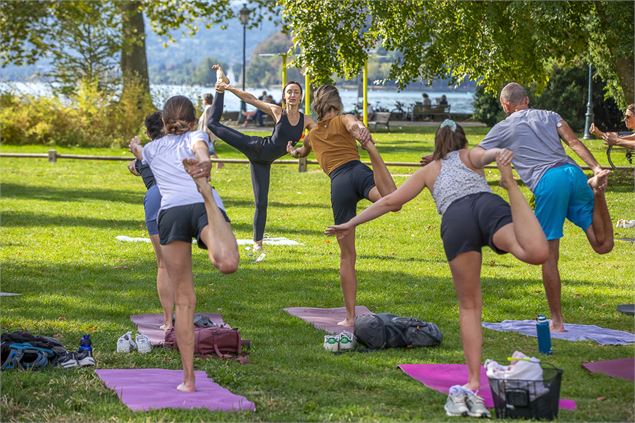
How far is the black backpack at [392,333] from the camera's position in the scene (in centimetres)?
895

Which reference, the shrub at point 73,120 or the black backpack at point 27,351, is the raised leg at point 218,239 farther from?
the shrub at point 73,120

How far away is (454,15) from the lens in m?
23.2

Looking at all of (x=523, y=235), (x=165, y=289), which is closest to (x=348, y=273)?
(x=165, y=289)

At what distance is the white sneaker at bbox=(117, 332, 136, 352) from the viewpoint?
8.74 meters

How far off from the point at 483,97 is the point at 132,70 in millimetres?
13934

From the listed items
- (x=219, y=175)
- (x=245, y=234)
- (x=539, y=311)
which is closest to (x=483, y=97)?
(x=219, y=175)

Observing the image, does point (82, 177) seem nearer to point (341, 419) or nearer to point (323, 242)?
point (323, 242)

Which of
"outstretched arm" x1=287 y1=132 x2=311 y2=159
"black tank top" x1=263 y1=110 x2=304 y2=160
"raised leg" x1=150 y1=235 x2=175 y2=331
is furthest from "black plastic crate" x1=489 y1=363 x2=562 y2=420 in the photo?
"black tank top" x1=263 y1=110 x2=304 y2=160

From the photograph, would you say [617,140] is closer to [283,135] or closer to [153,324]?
[283,135]

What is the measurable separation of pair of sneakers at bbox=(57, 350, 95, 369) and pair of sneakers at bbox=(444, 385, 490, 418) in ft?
9.05

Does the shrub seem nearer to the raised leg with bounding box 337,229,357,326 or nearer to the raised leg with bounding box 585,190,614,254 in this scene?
the raised leg with bounding box 337,229,357,326

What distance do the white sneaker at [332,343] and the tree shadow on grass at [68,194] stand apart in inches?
512

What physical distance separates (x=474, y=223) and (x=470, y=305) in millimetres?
519

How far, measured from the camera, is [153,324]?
1003cm
